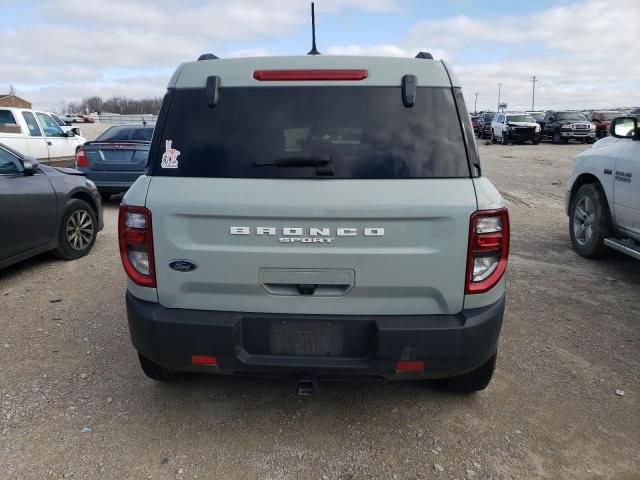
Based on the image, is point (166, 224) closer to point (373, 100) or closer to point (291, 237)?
point (291, 237)

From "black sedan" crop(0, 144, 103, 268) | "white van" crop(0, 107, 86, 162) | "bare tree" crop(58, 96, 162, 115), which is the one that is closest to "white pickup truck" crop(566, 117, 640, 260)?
"black sedan" crop(0, 144, 103, 268)

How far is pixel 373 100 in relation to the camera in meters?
2.57

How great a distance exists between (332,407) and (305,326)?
90cm

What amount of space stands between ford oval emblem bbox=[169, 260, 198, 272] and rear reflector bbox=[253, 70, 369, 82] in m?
1.00

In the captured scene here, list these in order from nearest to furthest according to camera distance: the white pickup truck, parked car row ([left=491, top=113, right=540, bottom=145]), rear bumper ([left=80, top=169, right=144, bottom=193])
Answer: the white pickup truck
rear bumper ([left=80, top=169, right=144, bottom=193])
parked car row ([left=491, top=113, right=540, bottom=145])

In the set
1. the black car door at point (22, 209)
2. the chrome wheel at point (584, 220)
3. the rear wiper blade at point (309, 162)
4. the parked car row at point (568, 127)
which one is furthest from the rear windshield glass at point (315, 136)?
the parked car row at point (568, 127)

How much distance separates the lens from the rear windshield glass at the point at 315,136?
2.52 m

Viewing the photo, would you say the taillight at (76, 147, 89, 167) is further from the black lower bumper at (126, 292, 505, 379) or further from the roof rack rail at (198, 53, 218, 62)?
the black lower bumper at (126, 292, 505, 379)

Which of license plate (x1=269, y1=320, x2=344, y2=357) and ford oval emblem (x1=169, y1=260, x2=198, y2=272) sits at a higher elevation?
ford oval emblem (x1=169, y1=260, x2=198, y2=272)

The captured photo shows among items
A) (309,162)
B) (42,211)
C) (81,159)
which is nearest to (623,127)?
(309,162)

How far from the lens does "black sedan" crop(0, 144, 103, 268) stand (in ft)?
16.9

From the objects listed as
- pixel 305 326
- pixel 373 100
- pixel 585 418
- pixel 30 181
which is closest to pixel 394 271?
pixel 305 326

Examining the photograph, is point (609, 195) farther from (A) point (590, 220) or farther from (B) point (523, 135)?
(B) point (523, 135)

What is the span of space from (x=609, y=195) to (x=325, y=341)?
4.62 metres
